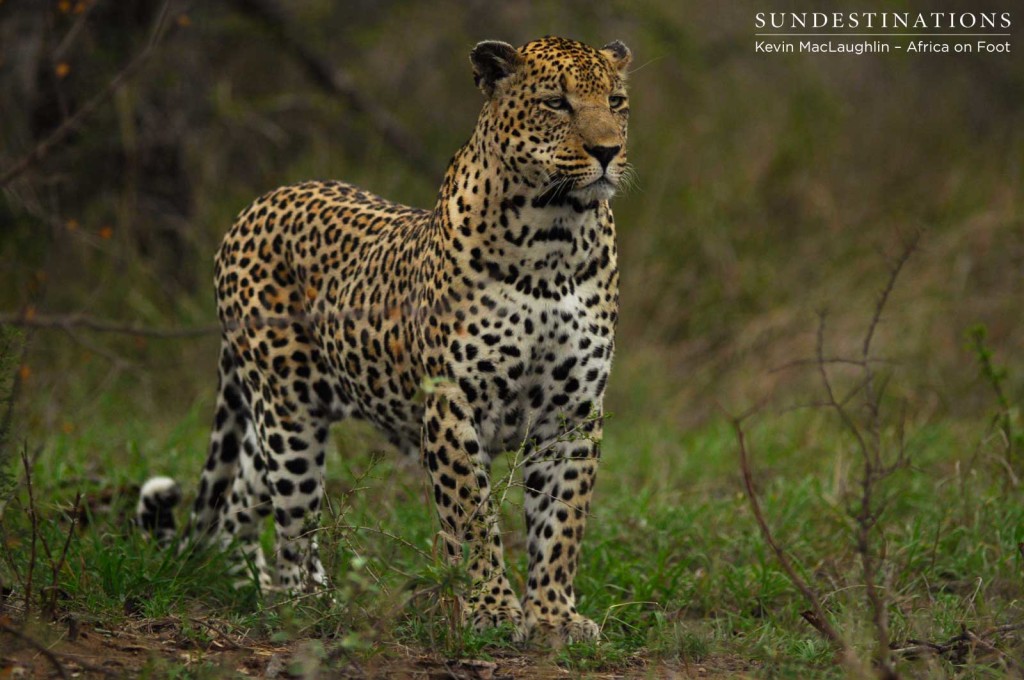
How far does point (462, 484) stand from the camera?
4.89 meters

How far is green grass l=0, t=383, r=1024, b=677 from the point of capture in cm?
449

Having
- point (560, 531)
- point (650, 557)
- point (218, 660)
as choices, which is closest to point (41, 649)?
point (218, 660)

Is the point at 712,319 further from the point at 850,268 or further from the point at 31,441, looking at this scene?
the point at 31,441

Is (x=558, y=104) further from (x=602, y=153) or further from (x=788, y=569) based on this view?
(x=788, y=569)

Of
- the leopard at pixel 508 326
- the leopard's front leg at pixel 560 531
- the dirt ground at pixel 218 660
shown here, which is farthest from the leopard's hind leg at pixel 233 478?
the leopard's front leg at pixel 560 531

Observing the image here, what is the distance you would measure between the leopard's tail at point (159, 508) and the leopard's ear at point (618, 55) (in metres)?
2.47

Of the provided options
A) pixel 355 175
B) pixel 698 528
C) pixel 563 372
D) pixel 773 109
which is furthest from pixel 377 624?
pixel 773 109

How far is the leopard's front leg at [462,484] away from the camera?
4855mm

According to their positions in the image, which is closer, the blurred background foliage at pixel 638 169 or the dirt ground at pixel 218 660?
the dirt ground at pixel 218 660

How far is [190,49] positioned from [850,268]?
4.96m

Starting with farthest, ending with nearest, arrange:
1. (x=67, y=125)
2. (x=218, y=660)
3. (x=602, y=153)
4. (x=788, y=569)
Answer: (x=602, y=153) → (x=67, y=125) → (x=218, y=660) → (x=788, y=569)

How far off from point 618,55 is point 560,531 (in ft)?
5.93

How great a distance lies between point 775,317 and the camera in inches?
370

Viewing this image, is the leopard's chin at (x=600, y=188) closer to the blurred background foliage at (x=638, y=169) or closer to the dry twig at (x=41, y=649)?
the dry twig at (x=41, y=649)
